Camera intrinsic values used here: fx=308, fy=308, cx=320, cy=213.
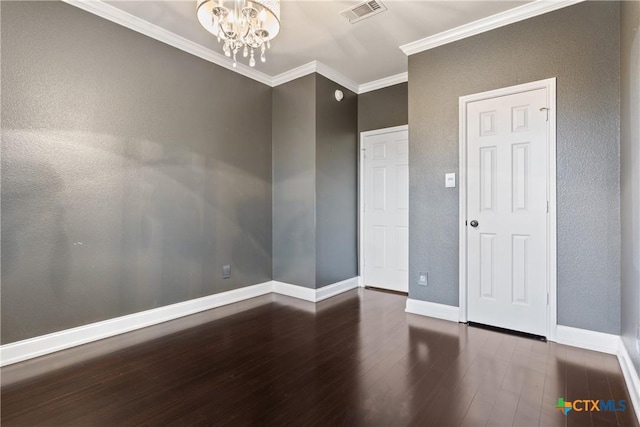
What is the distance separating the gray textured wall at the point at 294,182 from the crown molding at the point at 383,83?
37.8 inches

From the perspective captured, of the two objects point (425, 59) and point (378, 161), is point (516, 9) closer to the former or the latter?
point (425, 59)

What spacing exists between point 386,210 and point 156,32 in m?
3.34

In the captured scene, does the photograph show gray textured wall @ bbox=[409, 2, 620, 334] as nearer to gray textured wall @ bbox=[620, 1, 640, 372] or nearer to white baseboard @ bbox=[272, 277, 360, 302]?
gray textured wall @ bbox=[620, 1, 640, 372]

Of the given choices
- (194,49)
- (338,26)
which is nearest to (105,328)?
(194,49)

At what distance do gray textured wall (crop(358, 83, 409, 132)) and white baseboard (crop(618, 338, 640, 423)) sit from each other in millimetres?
3104

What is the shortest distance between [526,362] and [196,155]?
3.54 meters

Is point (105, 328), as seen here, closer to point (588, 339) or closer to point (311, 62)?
point (311, 62)

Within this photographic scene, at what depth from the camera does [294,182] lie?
4062 mm

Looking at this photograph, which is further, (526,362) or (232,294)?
(232,294)

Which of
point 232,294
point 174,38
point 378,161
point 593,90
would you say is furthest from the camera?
point 378,161

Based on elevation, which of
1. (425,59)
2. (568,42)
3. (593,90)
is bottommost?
(593,90)

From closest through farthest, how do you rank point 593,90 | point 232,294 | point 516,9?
point 593,90 < point 516,9 < point 232,294

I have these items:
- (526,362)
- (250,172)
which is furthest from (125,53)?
(526,362)

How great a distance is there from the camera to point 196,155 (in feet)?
11.1
